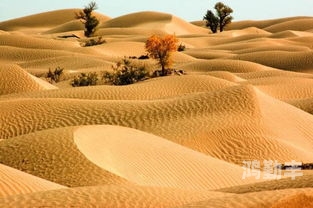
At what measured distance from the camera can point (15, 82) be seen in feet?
83.9

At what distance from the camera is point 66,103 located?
19.0m

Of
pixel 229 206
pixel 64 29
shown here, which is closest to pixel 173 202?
pixel 229 206

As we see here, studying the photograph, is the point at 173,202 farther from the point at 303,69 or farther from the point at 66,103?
the point at 303,69

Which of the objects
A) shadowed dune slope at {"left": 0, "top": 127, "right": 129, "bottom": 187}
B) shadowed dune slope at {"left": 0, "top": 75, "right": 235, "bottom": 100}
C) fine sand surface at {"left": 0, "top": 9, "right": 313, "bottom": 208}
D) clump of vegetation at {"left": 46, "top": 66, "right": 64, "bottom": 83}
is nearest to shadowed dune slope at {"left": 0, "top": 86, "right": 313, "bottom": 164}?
fine sand surface at {"left": 0, "top": 9, "right": 313, "bottom": 208}

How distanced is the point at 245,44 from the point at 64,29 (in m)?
45.5

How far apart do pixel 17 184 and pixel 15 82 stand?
16.7 meters

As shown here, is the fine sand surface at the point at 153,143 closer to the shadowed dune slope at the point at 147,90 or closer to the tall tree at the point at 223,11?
the shadowed dune slope at the point at 147,90

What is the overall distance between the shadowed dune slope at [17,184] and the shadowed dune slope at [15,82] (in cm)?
1555

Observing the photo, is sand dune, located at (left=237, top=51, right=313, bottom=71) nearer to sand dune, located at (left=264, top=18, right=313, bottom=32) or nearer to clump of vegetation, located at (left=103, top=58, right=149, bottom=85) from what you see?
clump of vegetation, located at (left=103, top=58, right=149, bottom=85)

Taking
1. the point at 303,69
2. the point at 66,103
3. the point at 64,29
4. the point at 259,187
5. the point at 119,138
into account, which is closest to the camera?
the point at 259,187

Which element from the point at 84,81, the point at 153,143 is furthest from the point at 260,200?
the point at 84,81

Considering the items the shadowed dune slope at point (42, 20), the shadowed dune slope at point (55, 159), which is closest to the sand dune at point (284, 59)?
the shadowed dune slope at point (55, 159)

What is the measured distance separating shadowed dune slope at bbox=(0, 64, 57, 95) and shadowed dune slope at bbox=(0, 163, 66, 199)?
15548 millimetres

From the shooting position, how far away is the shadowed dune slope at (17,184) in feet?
29.8
